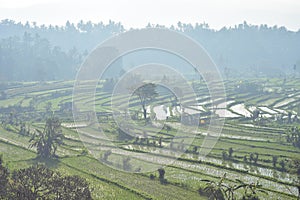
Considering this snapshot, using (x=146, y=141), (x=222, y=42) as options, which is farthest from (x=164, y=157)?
(x=222, y=42)

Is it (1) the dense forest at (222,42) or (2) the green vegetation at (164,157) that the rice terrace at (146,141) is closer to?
(2) the green vegetation at (164,157)

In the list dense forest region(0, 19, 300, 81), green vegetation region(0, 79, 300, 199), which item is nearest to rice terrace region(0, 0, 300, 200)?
green vegetation region(0, 79, 300, 199)

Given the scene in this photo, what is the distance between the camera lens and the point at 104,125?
36250 mm

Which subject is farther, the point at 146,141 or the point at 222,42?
the point at 222,42

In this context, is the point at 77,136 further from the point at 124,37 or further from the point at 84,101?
the point at 124,37

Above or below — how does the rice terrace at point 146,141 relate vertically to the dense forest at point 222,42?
below

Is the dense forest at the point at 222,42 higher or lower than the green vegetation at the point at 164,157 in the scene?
higher

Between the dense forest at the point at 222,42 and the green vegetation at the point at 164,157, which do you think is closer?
the green vegetation at the point at 164,157

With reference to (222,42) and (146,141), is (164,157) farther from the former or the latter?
(222,42)

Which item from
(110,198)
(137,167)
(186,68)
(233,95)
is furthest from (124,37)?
(186,68)

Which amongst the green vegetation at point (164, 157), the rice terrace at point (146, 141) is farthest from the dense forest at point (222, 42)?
the green vegetation at point (164, 157)

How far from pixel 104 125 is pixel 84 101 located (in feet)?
20.4

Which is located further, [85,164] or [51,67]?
[51,67]

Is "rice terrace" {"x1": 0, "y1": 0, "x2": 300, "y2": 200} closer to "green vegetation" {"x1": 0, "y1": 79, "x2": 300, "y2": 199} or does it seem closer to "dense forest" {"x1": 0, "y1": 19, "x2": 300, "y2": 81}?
"green vegetation" {"x1": 0, "y1": 79, "x2": 300, "y2": 199}
